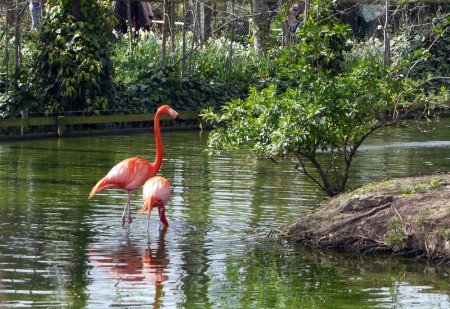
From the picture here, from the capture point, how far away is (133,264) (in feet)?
28.3

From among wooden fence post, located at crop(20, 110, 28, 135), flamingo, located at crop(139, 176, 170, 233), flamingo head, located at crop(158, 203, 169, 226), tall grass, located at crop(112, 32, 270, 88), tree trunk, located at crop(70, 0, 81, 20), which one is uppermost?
tree trunk, located at crop(70, 0, 81, 20)

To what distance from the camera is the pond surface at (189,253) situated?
7.54m

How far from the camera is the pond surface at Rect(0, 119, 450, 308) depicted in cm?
754

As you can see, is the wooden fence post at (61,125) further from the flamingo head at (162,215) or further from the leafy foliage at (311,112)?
the flamingo head at (162,215)

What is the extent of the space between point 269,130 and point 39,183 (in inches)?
167

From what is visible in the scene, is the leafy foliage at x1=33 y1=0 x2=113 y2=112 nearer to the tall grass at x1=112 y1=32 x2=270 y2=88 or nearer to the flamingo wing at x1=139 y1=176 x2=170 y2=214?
the tall grass at x1=112 y1=32 x2=270 y2=88

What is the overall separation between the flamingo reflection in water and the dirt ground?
4.65 feet

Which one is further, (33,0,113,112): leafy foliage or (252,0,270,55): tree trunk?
(252,0,270,55): tree trunk

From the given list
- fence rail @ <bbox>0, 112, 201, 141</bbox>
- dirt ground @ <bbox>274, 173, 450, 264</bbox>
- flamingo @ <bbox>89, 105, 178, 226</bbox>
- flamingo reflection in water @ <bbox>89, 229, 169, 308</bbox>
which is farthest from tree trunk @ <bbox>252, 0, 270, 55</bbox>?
flamingo reflection in water @ <bbox>89, 229, 169, 308</bbox>

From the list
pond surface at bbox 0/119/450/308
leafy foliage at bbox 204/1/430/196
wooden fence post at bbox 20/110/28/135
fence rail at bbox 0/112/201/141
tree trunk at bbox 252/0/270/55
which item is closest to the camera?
pond surface at bbox 0/119/450/308

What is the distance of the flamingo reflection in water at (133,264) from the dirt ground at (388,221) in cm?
142

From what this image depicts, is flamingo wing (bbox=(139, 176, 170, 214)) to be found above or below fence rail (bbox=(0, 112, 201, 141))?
below

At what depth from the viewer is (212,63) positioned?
24.3 meters

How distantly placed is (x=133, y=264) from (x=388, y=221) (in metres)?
2.37
